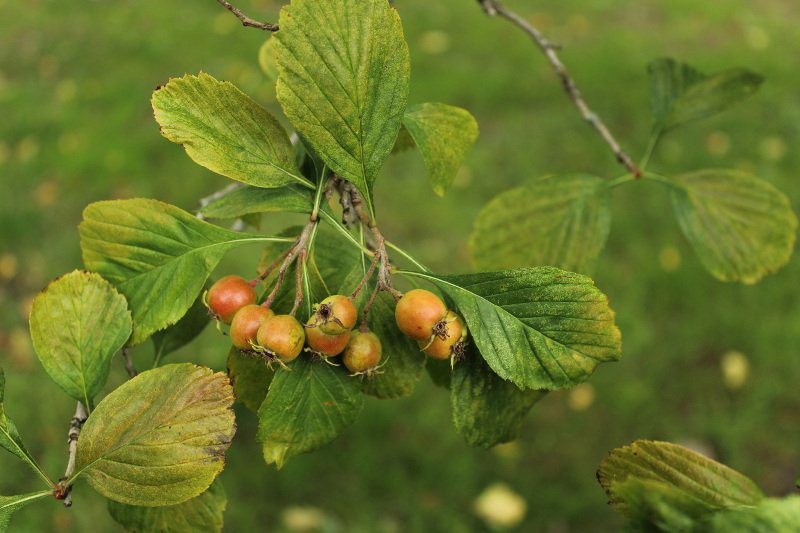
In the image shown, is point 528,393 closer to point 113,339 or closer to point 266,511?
point 113,339

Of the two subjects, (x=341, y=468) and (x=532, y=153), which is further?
(x=532, y=153)

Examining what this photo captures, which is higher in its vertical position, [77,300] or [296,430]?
[77,300]

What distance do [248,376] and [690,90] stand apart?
960 millimetres

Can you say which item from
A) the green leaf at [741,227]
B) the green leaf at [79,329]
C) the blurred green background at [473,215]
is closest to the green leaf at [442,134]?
the green leaf at [79,329]

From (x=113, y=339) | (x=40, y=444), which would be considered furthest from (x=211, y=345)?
(x=113, y=339)

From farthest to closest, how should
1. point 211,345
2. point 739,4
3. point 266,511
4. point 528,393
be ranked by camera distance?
point 739,4, point 211,345, point 266,511, point 528,393

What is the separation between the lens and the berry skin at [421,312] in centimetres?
71

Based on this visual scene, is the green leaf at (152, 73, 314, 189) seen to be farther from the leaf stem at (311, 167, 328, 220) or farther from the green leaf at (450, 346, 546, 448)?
the green leaf at (450, 346, 546, 448)

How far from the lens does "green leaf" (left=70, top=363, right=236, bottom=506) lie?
0.74 metres

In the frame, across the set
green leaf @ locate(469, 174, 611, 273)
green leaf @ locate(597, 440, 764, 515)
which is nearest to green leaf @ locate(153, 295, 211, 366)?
green leaf @ locate(469, 174, 611, 273)

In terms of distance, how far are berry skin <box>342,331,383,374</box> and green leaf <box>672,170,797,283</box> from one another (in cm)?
A: 72

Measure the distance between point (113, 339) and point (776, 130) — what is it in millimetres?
3576

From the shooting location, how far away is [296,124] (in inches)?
29.0

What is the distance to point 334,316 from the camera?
0.70 metres
